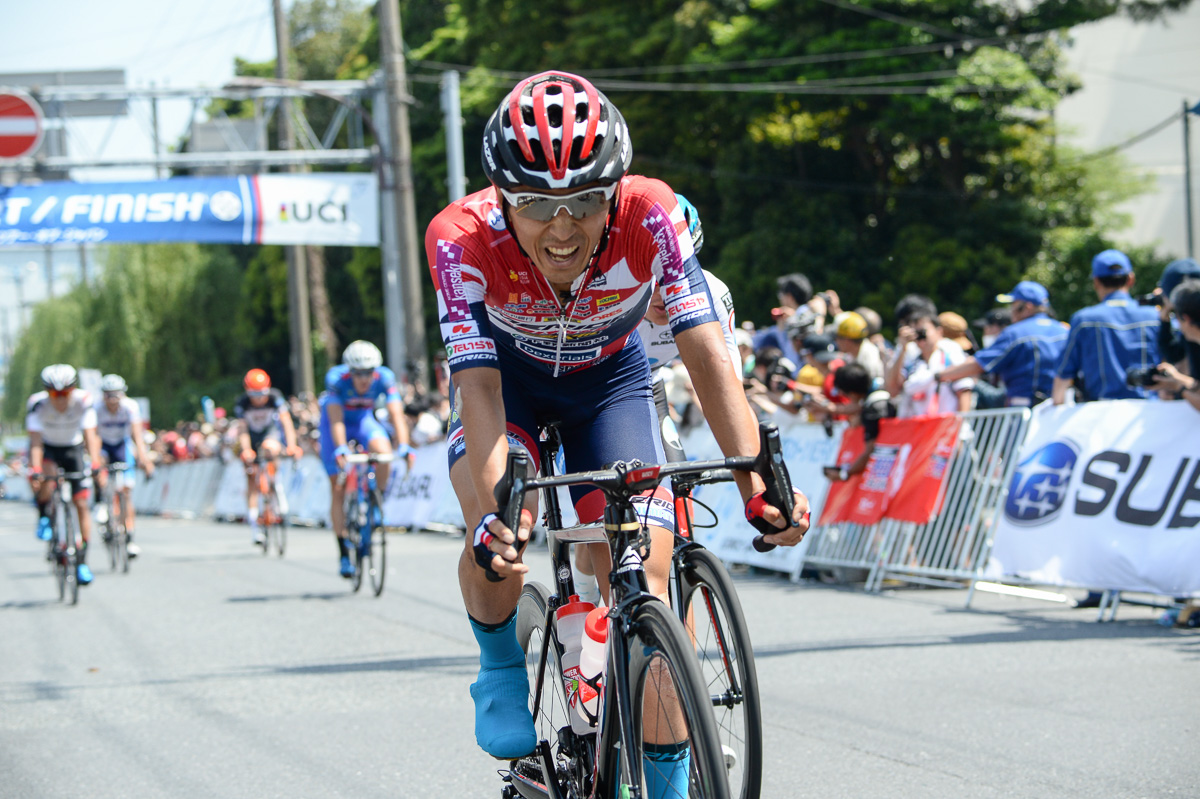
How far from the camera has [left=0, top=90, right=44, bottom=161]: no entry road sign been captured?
73.4 feet

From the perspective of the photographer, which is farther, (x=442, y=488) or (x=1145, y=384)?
(x=442, y=488)

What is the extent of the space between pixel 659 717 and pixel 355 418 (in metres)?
9.21

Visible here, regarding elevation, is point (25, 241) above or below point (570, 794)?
above

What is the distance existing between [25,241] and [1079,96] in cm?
3449

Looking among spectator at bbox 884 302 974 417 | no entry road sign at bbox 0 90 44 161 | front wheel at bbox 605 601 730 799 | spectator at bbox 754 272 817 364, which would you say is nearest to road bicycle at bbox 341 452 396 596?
spectator at bbox 754 272 817 364

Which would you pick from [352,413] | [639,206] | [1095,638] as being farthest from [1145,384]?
[352,413]

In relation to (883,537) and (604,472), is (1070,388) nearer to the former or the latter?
(883,537)

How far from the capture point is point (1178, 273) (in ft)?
27.6

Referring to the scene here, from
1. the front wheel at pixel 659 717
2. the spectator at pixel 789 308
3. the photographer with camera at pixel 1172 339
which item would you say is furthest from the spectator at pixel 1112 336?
the front wheel at pixel 659 717

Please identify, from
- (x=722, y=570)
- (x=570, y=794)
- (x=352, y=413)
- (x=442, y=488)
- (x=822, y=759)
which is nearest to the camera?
(x=722, y=570)

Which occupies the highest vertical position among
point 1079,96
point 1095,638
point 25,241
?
point 1079,96

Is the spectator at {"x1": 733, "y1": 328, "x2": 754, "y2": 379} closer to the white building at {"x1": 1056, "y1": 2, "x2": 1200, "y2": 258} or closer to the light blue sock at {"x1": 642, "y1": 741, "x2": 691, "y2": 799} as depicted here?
the light blue sock at {"x1": 642, "y1": 741, "x2": 691, "y2": 799}

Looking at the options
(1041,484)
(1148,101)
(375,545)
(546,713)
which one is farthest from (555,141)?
(1148,101)

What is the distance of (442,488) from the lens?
669 inches
